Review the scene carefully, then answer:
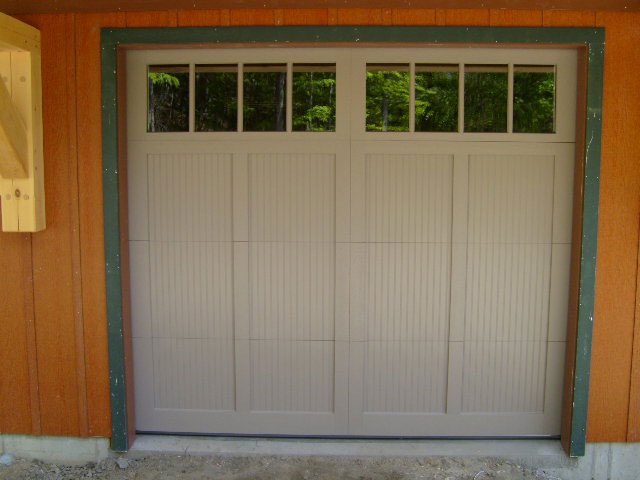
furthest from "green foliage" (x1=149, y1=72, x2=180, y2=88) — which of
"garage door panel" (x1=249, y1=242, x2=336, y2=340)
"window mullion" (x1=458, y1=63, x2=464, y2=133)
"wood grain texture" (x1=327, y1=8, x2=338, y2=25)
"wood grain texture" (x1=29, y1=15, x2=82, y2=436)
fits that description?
"window mullion" (x1=458, y1=63, x2=464, y2=133)

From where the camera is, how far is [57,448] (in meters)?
3.19

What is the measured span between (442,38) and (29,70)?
2.38 m

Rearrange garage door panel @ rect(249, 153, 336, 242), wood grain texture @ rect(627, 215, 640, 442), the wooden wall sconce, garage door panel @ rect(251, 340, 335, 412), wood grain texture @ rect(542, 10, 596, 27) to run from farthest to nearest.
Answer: garage door panel @ rect(251, 340, 335, 412), garage door panel @ rect(249, 153, 336, 242), wood grain texture @ rect(627, 215, 640, 442), wood grain texture @ rect(542, 10, 596, 27), the wooden wall sconce

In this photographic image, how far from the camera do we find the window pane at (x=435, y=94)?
3.04 m

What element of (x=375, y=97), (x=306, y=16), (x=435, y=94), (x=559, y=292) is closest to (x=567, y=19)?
(x=435, y=94)

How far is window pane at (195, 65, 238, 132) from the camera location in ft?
10.1

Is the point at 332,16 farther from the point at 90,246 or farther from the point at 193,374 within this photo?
the point at 193,374

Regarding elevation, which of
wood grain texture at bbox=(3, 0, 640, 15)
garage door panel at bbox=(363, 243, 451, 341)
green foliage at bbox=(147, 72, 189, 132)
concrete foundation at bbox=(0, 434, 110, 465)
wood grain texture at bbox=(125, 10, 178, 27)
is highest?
wood grain texture at bbox=(3, 0, 640, 15)

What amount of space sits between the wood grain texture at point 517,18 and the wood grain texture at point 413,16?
1.16 feet

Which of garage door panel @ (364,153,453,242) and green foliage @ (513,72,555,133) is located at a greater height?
green foliage @ (513,72,555,133)

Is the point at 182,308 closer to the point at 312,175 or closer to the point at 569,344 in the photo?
the point at 312,175

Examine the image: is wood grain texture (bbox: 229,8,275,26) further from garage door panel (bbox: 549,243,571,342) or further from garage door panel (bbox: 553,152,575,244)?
garage door panel (bbox: 549,243,571,342)

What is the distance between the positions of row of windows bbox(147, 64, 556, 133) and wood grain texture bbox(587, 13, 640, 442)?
0.35m

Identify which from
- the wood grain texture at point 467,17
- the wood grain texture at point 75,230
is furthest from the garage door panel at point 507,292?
the wood grain texture at point 75,230
